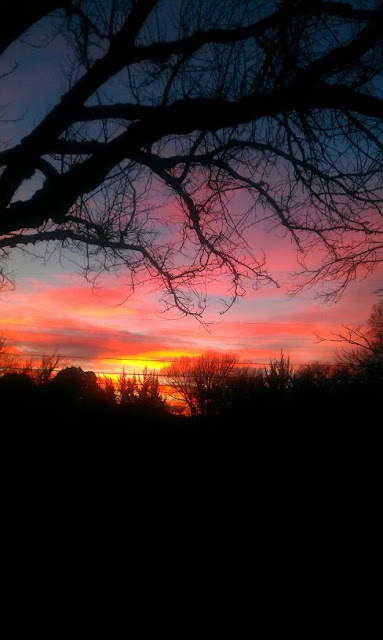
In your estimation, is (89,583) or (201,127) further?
(201,127)

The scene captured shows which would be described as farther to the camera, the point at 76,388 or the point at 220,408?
the point at 76,388

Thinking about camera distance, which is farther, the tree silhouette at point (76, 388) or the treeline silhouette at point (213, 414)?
the tree silhouette at point (76, 388)

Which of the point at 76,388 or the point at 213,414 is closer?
the point at 213,414

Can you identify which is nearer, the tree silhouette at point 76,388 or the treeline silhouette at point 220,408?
the treeline silhouette at point 220,408

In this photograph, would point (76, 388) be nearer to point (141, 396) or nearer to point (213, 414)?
point (141, 396)

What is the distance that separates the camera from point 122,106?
431 cm

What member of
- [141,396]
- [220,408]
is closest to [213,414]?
[220,408]

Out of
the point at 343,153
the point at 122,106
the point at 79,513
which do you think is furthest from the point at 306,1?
the point at 79,513

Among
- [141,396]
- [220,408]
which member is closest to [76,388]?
[141,396]

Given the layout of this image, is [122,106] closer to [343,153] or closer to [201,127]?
[201,127]

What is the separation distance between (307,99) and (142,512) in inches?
151

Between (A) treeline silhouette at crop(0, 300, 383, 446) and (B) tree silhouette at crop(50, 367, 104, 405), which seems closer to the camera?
(A) treeline silhouette at crop(0, 300, 383, 446)

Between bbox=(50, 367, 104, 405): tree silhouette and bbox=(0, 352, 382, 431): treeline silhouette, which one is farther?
bbox=(50, 367, 104, 405): tree silhouette

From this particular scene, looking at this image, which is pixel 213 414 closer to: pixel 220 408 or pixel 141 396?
pixel 220 408
